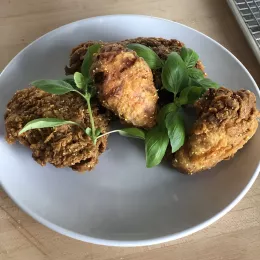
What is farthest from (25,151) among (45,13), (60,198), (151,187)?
(45,13)

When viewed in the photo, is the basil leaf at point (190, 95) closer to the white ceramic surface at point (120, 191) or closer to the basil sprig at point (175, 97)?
the basil sprig at point (175, 97)

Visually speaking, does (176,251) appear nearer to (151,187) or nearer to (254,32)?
(151,187)

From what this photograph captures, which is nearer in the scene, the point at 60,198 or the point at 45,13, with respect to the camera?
the point at 60,198

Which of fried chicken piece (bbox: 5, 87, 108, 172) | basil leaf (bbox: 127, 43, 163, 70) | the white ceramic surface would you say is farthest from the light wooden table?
basil leaf (bbox: 127, 43, 163, 70)

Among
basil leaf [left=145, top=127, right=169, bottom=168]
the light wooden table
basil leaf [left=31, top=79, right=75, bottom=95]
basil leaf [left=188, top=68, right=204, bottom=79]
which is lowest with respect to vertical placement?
the light wooden table

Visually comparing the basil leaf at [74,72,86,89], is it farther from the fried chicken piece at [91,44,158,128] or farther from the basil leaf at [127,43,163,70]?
the basil leaf at [127,43,163,70]

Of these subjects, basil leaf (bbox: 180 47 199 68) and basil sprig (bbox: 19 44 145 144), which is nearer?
basil sprig (bbox: 19 44 145 144)

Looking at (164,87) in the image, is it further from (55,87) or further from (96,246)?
(96,246)

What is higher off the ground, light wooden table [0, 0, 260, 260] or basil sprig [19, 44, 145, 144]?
basil sprig [19, 44, 145, 144]
